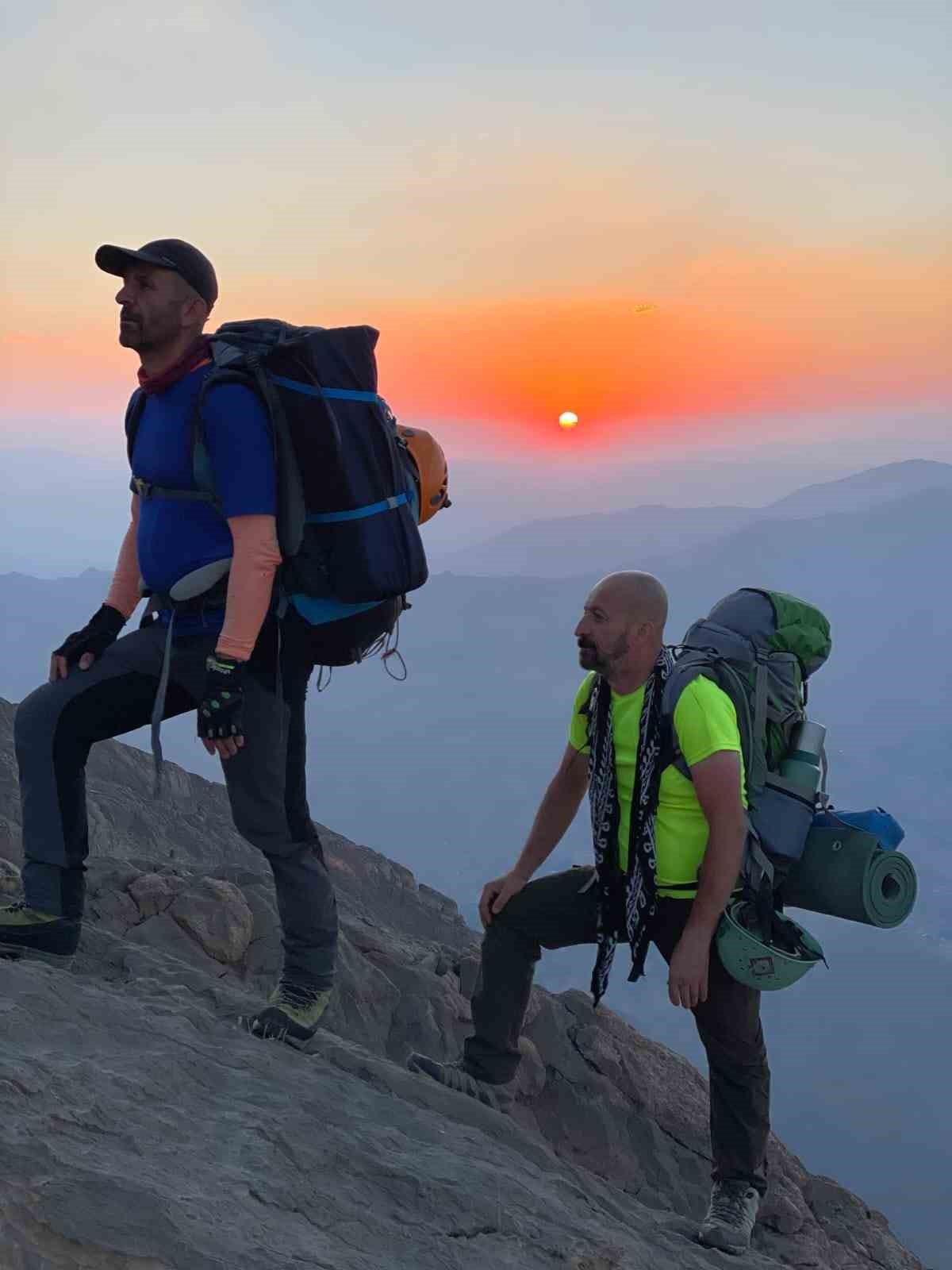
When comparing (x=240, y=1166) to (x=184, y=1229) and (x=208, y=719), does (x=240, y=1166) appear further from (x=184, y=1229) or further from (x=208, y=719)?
(x=208, y=719)

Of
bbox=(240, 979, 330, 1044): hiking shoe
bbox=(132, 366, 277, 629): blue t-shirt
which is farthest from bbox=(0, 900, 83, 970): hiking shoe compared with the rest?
bbox=(132, 366, 277, 629): blue t-shirt

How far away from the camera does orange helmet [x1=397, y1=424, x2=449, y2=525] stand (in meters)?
4.97

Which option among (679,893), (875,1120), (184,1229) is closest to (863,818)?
(679,893)

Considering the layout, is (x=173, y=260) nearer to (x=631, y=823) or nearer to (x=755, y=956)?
(x=631, y=823)

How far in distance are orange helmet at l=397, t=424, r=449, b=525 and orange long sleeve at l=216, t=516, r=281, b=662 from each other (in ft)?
2.92

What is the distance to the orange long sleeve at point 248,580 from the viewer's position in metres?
4.30

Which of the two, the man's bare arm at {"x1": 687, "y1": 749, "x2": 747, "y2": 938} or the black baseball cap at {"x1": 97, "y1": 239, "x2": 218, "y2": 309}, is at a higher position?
the black baseball cap at {"x1": 97, "y1": 239, "x2": 218, "y2": 309}

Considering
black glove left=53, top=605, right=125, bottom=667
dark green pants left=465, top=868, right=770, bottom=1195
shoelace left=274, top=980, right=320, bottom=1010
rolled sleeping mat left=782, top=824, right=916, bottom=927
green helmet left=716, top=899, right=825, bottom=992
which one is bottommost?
shoelace left=274, top=980, right=320, bottom=1010

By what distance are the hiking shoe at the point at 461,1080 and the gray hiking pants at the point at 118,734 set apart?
1.44 metres

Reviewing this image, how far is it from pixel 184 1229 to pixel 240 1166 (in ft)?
2.09

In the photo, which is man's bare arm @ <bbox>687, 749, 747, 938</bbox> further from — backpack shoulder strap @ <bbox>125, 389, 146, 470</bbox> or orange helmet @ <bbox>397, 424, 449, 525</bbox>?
backpack shoulder strap @ <bbox>125, 389, 146, 470</bbox>

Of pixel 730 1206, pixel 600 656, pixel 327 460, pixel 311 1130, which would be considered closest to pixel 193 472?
pixel 327 460

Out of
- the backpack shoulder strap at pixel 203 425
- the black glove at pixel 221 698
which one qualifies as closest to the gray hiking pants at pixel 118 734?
the black glove at pixel 221 698

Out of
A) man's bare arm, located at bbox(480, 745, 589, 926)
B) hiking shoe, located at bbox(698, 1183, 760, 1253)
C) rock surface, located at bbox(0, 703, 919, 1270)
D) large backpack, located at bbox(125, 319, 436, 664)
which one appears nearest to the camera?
rock surface, located at bbox(0, 703, 919, 1270)
